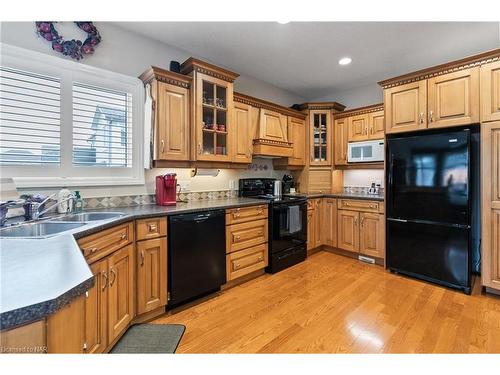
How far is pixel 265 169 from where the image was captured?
3.91 m

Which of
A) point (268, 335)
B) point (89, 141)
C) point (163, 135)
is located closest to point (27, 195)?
point (89, 141)

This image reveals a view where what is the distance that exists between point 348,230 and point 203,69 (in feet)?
9.37

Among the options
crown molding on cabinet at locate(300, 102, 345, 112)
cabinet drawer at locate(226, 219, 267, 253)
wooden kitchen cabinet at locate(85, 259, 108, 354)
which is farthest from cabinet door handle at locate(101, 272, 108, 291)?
crown molding on cabinet at locate(300, 102, 345, 112)

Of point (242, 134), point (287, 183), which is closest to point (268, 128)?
point (242, 134)

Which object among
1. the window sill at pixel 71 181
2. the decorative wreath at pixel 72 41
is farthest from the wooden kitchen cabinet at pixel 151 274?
the decorative wreath at pixel 72 41

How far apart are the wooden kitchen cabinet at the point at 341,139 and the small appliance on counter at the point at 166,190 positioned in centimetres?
268

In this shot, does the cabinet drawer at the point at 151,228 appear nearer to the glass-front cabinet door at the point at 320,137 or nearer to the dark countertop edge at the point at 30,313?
Answer: the dark countertop edge at the point at 30,313

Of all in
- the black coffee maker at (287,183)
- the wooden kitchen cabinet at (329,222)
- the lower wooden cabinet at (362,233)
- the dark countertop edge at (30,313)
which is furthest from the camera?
the black coffee maker at (287,183)

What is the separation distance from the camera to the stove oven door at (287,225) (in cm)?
300

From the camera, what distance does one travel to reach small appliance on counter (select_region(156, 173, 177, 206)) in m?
2.52

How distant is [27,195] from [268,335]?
6.95 feet
